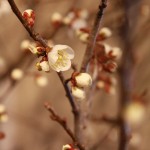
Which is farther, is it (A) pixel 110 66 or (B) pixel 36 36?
(A) pixel 110 66

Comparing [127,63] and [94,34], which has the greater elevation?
[94,34]

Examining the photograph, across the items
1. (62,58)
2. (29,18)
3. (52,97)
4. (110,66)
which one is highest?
(29,18)

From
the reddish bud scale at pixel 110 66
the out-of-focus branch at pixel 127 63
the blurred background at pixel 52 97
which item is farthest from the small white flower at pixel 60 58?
the blurred background at pixel 52 97

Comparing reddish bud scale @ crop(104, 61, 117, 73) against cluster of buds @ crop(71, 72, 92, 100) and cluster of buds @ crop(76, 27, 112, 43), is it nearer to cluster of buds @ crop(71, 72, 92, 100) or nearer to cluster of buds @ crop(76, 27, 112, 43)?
cluster of buds @ crop(76, 27, 112, 43)

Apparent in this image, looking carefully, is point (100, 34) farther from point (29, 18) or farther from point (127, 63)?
point (127, 63)

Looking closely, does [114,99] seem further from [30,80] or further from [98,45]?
[98,45]

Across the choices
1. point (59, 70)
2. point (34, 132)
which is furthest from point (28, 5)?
point (59, 70)

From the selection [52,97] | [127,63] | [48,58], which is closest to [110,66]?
[48,58]
